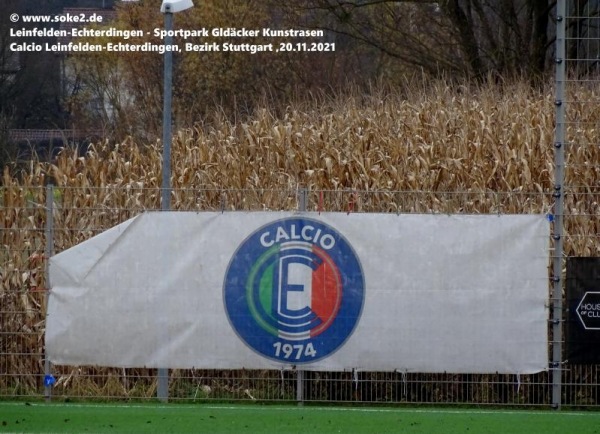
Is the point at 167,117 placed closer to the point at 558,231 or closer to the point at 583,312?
the point at 558,231

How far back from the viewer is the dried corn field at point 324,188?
1162 cm

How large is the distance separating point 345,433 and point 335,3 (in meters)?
17.2

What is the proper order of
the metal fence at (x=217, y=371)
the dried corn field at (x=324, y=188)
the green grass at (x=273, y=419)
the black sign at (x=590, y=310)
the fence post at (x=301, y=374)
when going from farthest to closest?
the dried corn field at (x=324, y=188) → the metal fence at (x=217, y=371) → the fence post at (x=301, y=374) → the black sign at (x=590, y=310) → the green grass at (x=273, y=419)

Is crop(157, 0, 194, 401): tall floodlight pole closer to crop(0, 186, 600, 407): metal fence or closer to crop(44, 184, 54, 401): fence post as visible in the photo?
crop(0, 186, 600, 407): metal fence

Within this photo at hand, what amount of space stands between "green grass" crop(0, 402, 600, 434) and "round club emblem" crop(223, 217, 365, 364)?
69 centimetres

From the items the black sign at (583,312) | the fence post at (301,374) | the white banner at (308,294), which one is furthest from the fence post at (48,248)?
the black sign at (583,312)

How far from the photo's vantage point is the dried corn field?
11.6 meters

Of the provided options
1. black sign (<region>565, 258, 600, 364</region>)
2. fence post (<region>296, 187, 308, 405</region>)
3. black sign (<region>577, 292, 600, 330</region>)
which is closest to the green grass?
fence post (<region>296, 187, 308, 405</region>)

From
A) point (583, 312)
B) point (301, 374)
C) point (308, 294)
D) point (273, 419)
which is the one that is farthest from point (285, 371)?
point (583, 312)

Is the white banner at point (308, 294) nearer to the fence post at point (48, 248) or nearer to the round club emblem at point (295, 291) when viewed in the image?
the round club emblem at point (295, 291)

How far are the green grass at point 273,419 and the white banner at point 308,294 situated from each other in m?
0.46

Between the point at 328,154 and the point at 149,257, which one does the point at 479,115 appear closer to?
the point at 328,154

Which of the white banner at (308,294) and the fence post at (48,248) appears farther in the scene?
the fence post at (48,248)

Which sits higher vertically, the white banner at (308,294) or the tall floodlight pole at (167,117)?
the tall floodlight pole at (167,117)
